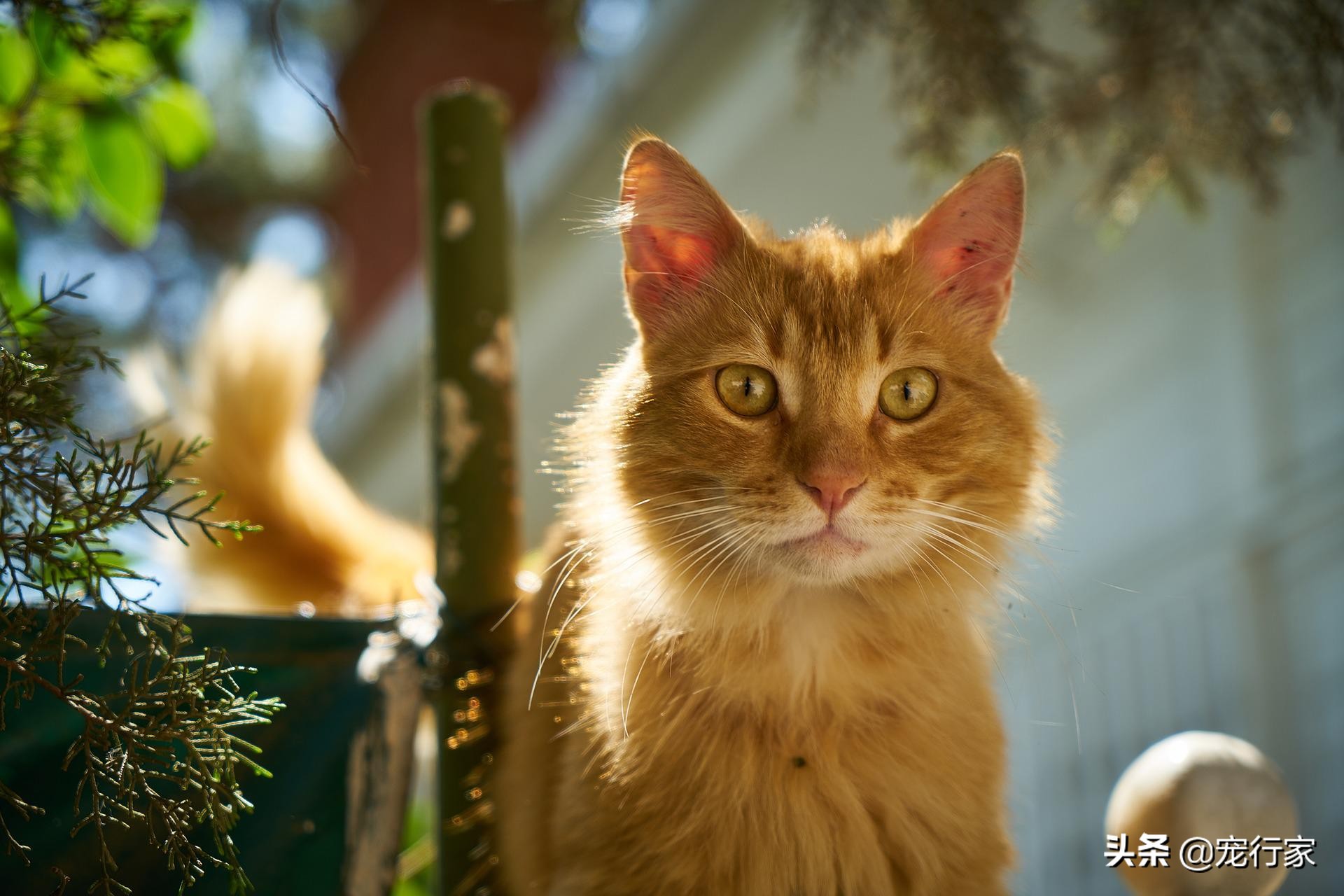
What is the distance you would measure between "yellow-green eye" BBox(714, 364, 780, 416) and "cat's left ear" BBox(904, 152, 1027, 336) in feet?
0.79

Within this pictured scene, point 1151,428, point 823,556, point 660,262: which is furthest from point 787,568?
point 1151,428

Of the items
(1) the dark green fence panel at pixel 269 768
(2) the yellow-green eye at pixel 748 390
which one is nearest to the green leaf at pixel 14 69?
(1) the dark green fence panel at pixel 269 768

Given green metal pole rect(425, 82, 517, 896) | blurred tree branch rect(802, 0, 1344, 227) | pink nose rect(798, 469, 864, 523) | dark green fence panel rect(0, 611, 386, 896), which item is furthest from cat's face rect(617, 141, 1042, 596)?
blurred tree branch rect(802, 0, 1344, 227)

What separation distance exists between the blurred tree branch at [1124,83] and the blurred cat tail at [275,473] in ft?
3.05

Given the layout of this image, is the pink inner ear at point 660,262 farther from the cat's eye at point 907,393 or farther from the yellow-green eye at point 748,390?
the cat's eye at point 907,393

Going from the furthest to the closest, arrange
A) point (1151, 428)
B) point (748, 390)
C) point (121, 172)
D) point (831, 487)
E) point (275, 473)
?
point (1151, 428) < point (275, 473) < point (121, 172) < point (748, 390) < point (831, 487)

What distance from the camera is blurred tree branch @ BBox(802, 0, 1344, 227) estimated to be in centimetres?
161

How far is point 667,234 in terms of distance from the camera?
1.21m

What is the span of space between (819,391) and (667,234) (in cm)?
27

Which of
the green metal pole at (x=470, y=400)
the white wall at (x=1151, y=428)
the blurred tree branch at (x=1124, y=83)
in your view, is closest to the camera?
the green metal pole at (x=470, y=400)

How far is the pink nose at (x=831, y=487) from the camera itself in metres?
1.00

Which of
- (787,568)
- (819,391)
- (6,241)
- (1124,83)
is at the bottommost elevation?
(787,568)

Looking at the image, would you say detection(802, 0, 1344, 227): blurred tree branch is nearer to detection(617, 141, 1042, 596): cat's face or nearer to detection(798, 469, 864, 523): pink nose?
detection(617, 141, 1042, 596): cat's face

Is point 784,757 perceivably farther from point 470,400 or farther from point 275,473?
point 275,473
